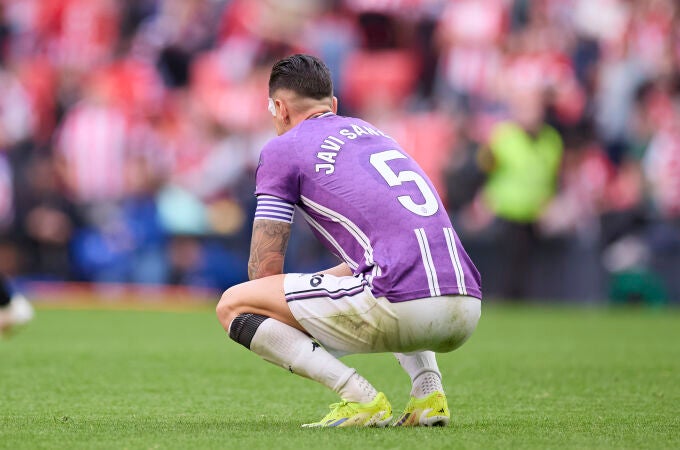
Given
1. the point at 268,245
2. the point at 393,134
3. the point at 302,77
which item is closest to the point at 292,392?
the point at 268,245

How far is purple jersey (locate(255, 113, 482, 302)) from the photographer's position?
5320 millimetres

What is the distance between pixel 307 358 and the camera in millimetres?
5457

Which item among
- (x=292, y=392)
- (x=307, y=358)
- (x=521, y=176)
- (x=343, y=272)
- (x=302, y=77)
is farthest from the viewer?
(x=521, y=176)

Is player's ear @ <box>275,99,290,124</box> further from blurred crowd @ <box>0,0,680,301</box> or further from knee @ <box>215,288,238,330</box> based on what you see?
blurred crowd @ <box>0,0,680,301</box>

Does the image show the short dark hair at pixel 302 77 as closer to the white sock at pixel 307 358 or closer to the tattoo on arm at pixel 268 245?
the tattoo on arm at pixel 268 245

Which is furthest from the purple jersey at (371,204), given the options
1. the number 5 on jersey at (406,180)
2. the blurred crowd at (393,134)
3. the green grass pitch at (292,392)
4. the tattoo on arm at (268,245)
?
the blurred crowd at (393,134)

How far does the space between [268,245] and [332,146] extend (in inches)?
19.6

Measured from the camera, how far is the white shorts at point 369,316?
532 centimetres

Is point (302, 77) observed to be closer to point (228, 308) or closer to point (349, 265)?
point (349, 265)

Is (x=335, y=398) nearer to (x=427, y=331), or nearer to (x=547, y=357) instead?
(x=427, y=331)

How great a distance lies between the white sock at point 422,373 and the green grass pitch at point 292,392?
21 centimetres

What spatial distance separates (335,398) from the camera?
275 inches

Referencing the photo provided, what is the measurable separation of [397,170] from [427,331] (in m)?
0.69

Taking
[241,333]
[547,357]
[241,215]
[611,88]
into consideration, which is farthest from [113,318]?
[241,333]
